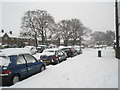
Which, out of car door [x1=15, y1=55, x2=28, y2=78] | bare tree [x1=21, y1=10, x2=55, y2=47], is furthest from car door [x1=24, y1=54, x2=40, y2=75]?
bare tree [x1=21, y1=10, x2=55, y2=47]

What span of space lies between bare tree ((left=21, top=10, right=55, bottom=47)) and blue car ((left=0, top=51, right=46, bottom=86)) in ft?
90.8

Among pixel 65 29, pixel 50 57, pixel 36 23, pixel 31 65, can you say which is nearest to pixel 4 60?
pixel 31 65

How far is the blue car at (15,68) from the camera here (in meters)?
5.23

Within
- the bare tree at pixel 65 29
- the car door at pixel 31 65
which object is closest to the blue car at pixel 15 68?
the car door at pixel 31 65

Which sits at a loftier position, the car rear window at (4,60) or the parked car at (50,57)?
the car rear window at (4,60)

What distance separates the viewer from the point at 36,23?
111 feet

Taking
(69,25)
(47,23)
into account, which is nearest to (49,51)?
(47,23)

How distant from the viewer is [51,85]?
503 cm

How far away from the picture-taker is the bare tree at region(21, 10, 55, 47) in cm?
3325

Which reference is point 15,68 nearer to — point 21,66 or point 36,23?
point 21,66

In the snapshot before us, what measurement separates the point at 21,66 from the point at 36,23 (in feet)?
96.2

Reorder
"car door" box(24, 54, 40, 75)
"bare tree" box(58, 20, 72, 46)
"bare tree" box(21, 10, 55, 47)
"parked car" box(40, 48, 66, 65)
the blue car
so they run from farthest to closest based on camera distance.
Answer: "bare tree" box(58, 20, 72, 46) → "bare tree" box(21, 10, 55, 47) → "parked car" box(40, 48, 66, 65) → "car door" box(24, 54, 40, 75) → the blue car

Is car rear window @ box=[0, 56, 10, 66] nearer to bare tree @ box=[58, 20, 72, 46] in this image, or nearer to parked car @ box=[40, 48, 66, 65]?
parked car @ box=[40, 48, 66, 65]

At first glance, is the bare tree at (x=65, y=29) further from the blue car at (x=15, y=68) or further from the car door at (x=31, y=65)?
the blue car at (x=15, y=68)
